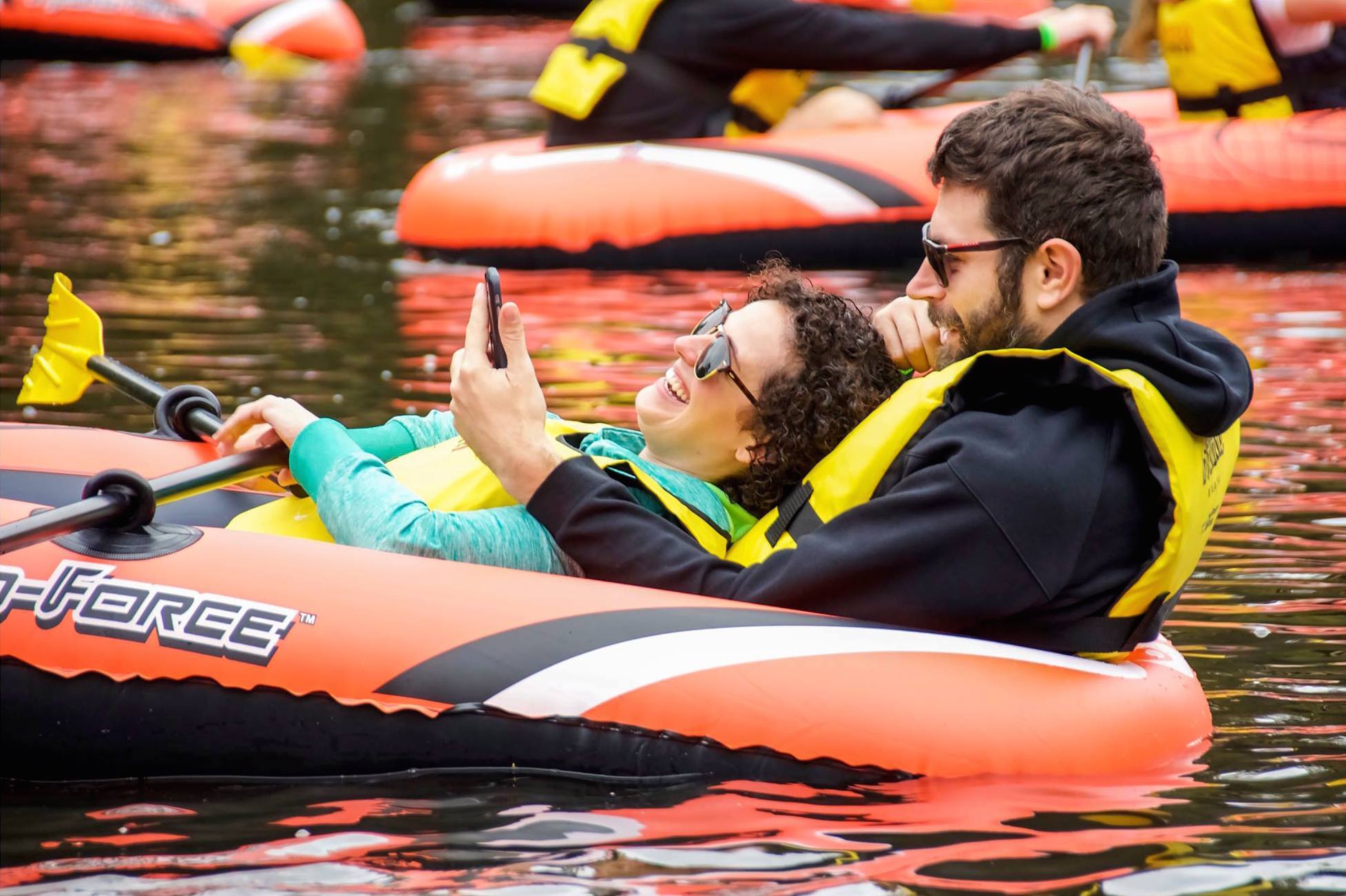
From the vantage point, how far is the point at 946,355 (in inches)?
121

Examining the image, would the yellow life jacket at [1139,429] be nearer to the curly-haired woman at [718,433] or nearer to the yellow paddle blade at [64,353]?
the curly-haired woman at [718,433]

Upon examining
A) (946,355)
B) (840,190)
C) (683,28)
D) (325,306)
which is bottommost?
(325,306)

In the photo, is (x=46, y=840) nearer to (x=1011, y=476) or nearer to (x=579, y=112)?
(x=1011, y=476)

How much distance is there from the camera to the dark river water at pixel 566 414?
8.93ft

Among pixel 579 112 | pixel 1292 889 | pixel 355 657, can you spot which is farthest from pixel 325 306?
pixel 1292 889

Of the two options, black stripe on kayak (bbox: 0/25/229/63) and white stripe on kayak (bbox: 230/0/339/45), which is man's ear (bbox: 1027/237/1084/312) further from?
black stripe on kayak (bbox: 0/25/229/63)

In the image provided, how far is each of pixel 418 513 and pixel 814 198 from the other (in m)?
4.87

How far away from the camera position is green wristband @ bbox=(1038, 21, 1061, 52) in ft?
27.7

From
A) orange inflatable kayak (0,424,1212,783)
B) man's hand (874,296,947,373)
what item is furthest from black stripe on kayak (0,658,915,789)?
man's hand (874,296,947,373)

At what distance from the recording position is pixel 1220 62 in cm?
782

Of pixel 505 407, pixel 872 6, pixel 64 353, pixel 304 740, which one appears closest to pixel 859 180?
pixel 872 6

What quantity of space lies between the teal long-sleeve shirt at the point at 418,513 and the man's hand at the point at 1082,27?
5699 millimetres

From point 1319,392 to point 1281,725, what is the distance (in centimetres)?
274

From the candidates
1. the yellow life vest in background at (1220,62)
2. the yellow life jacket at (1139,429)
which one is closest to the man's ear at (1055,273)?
the yellow life jacket at (1139,429)
